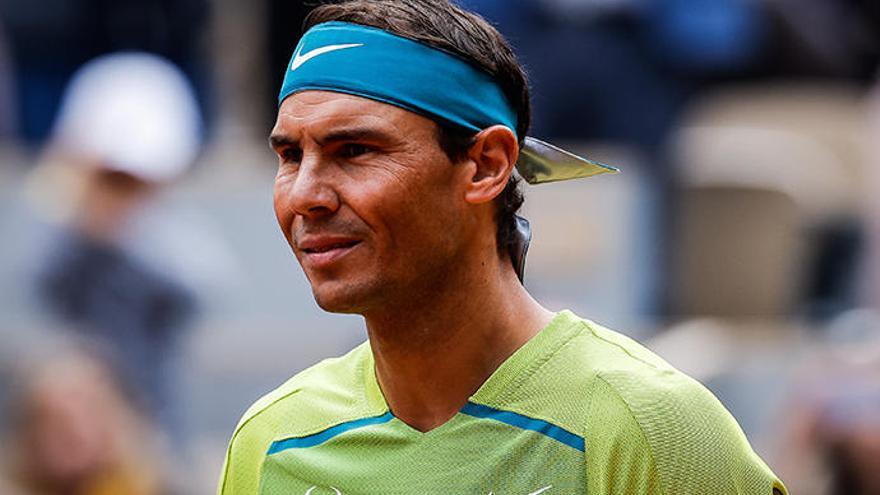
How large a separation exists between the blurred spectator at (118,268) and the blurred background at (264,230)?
11 mm

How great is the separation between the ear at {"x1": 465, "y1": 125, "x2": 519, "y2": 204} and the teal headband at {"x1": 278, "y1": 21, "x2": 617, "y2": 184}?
0.07 ft

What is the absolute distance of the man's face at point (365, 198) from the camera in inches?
126

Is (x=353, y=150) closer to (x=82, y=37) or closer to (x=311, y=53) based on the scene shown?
(x=311, y=53)

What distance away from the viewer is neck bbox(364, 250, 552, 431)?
11.0 ft

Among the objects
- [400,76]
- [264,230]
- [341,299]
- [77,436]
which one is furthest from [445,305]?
[264,230]

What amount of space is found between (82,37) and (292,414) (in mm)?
5596

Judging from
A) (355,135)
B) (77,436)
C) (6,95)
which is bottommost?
(77,436)

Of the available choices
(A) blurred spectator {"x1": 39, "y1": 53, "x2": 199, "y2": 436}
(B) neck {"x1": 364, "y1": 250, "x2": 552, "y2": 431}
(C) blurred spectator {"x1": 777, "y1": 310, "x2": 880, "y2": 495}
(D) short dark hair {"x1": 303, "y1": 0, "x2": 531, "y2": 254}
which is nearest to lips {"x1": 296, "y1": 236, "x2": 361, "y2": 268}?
(B) neck {"x1": 364, "y1": 250, "x2": 552, "y2": 431}

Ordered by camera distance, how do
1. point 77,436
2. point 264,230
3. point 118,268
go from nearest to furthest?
1. point 77,436
2. point 118,268
3. point 264,230

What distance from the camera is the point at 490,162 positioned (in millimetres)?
3330

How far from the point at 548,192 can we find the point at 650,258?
64cm

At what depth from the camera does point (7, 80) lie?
8.68 m

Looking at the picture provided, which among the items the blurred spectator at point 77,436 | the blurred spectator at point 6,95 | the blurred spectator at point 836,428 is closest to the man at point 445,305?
the blurred spectator at point 836,428

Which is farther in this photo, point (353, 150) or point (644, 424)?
point (353, 150)
